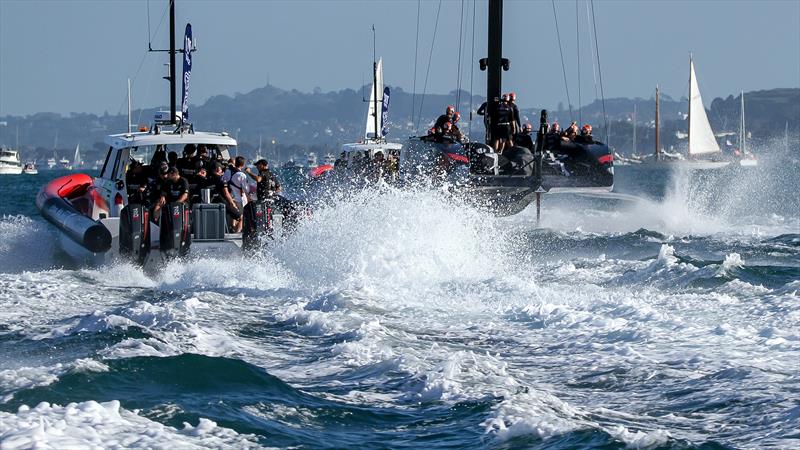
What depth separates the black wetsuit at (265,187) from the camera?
52.7 feet

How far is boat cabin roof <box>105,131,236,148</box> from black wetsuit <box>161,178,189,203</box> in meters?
1.45

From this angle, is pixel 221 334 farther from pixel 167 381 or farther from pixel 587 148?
pixel 587 148

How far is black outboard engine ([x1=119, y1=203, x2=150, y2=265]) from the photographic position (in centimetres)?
1455

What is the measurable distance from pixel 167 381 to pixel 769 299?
247 inches

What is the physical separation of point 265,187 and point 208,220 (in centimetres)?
137

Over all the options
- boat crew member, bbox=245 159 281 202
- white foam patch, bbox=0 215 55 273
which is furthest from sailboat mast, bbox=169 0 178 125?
boat crew member, bbox=245 159 281 202

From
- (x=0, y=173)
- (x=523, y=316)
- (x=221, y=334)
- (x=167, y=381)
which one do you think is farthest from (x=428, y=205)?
(x=0, y=173)

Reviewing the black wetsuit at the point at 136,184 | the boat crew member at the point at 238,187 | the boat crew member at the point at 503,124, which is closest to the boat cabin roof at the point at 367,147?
the boat crew member at the point at 503,124

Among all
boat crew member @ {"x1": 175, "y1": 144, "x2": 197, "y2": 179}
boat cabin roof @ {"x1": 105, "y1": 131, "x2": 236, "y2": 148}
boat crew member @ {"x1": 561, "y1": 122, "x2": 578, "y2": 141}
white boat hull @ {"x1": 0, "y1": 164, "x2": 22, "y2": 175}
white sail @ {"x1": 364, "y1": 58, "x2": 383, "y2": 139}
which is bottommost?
white boat hull @ {"x1": 0, "y1": 164, "x2": 22, "y2": 175}

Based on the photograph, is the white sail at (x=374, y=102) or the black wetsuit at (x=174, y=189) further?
the white sail at (x=374, y=102)

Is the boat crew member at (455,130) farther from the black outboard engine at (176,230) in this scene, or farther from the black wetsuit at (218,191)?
the black outboard engine at (176,230)

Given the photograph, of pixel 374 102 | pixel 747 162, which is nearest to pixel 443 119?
pixel 374 102

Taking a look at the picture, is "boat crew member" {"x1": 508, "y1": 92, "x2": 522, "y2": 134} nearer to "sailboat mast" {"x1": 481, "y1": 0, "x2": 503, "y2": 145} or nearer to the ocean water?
"sailboat mast" {"x1": 481, "y1": 0, "x2": 503, "y2": 145}

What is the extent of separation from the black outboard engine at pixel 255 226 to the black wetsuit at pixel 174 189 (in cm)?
81
